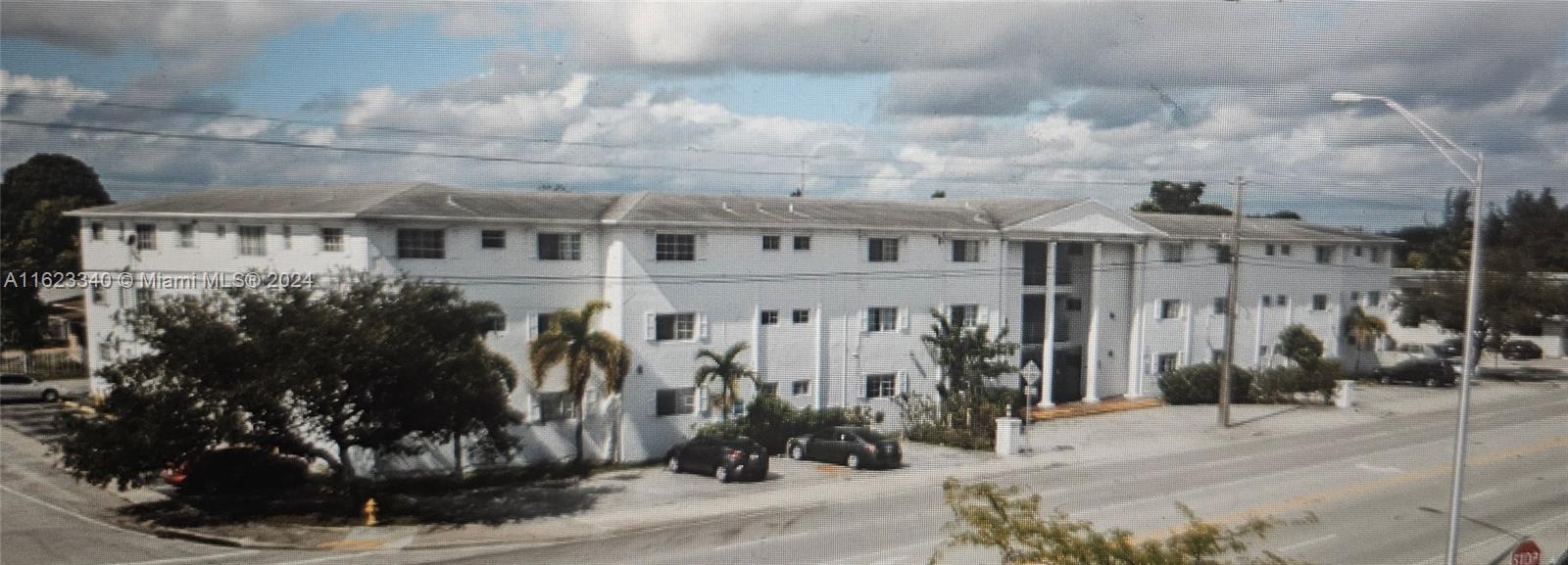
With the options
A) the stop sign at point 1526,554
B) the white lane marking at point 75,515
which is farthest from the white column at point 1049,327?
the white lane marking at point 75,515

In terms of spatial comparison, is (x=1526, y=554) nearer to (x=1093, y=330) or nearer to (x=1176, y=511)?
(x=1176, y=511)

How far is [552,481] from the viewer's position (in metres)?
12.1

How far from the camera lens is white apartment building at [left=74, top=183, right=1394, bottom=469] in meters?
10.8

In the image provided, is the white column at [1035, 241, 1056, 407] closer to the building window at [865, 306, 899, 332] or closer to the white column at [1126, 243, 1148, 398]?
the white column at [1126, 243, 1148, 398]

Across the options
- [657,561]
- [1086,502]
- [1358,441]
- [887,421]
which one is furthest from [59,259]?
[1358,441]

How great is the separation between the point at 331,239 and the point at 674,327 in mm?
4555

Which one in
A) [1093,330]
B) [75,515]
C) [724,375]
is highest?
[1093,330]

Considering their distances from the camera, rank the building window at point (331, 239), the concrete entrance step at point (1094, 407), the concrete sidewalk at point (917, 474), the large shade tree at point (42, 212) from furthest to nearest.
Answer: the concrete entrance step at point (1094, 407) < the building window at point (331, 239) < the large shade tree at point (42, 212) < the concrete sidewalk at point (917, 474)

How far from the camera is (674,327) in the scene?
511 inches

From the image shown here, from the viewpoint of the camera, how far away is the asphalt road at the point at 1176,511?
9.42m

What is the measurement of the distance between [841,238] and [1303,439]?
25.2ft

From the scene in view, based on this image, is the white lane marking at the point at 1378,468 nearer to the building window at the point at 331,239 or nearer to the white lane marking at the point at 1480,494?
the white lane marking at the point at 1480,494

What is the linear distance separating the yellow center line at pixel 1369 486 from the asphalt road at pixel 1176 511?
0.08ft

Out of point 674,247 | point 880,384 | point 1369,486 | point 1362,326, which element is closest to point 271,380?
point 674,247
